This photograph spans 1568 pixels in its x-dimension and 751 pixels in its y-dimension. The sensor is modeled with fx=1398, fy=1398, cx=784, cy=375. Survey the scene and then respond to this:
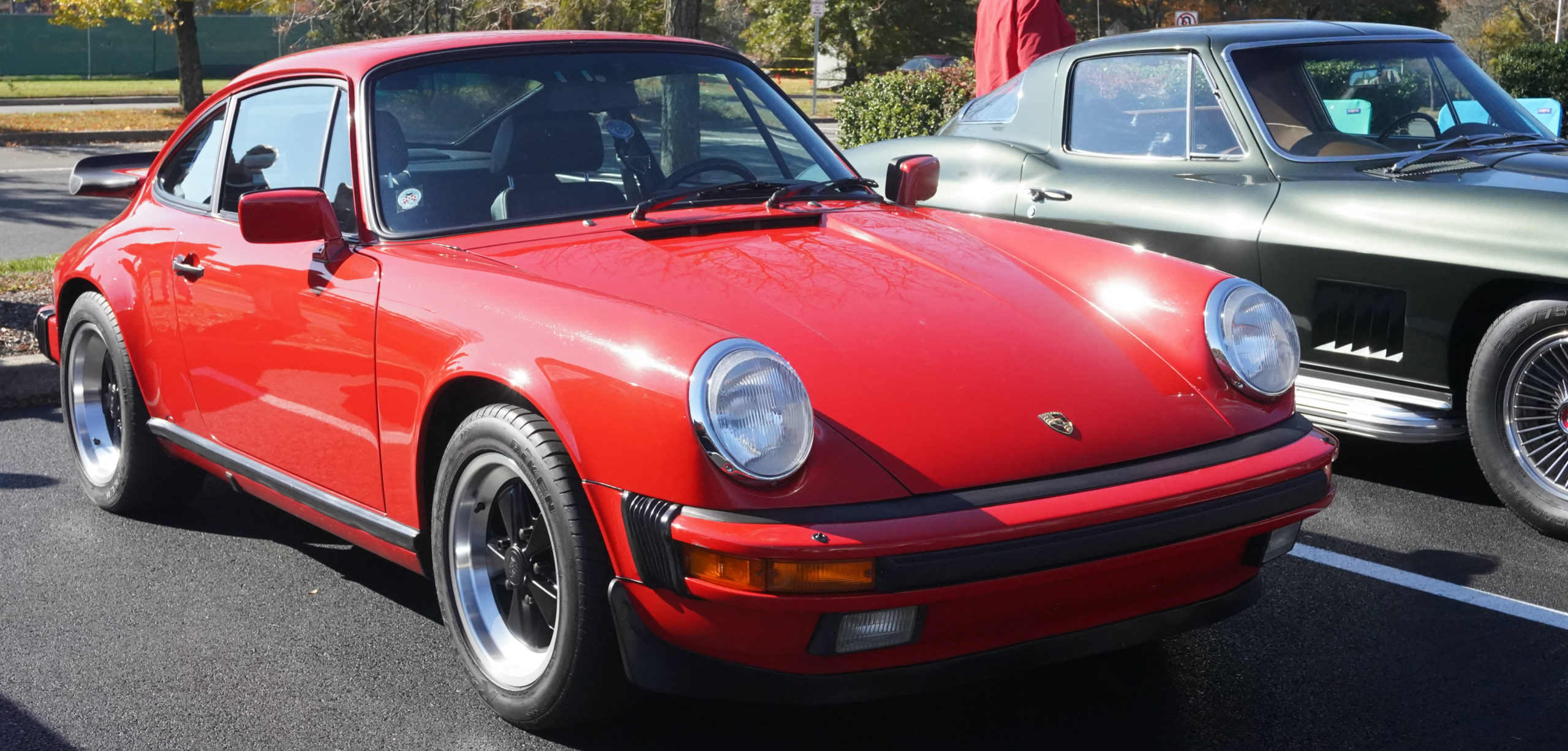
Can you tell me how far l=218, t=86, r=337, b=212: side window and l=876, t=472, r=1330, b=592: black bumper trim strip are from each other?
208cm

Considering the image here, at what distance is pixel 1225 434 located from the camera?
9.12ft

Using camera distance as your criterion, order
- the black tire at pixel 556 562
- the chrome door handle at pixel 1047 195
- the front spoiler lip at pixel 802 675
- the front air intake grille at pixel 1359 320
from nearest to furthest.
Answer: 1. the front spoiler lip at pixel 802 675
2. the black tire at pixel 556 562
3. the front air intake grille at pixel 1359 320
4. the chrome door handle at pixel 1047 195

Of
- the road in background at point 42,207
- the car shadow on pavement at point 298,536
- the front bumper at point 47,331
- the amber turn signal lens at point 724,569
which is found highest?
the amber turn signal lens at point 724,569

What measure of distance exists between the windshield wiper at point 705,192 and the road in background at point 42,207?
764cm

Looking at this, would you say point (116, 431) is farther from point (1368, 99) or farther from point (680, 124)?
point (1368, 99)

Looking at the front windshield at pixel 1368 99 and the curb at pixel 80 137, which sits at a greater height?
the front windshield at pixel 1368 99

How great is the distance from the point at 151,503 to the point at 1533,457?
166 inches

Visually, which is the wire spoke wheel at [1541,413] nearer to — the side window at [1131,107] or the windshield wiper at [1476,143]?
the windshield wiper at [1476,143]

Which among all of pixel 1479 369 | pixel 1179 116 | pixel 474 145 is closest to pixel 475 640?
pixel 474 145

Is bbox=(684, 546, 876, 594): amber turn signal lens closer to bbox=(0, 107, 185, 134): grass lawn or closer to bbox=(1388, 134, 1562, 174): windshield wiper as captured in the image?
bbox=(1388, 134, 1562, 174): windshield wiper

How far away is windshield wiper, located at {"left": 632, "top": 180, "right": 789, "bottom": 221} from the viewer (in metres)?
3.38

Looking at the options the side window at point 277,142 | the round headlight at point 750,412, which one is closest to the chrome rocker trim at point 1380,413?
the round headlight at point 750,412

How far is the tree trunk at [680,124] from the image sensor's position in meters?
3.59

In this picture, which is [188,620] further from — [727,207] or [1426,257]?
[1426,257]
